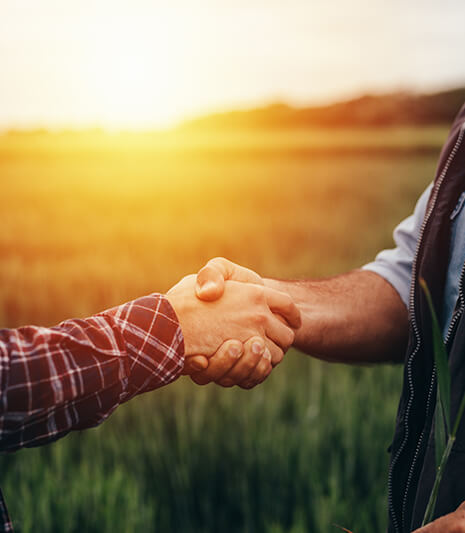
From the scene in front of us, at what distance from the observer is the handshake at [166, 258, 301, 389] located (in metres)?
1.43

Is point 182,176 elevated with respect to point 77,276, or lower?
elevated

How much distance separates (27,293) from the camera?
316cm

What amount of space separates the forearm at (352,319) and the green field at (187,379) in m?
0.52

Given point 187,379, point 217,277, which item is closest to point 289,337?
point 217,277

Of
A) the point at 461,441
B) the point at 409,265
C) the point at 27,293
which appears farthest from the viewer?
the point at 27,293

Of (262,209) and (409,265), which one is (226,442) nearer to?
(409,265)

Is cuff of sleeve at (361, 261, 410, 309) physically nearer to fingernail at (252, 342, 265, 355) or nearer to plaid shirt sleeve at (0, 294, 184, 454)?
fingernail at (252, 342, 265, 355)

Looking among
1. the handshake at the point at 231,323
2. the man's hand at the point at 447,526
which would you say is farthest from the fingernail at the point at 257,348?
the man's hand at the point at 447,526

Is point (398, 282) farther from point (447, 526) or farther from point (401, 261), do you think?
point (447, 526)

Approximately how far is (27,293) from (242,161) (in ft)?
15.4

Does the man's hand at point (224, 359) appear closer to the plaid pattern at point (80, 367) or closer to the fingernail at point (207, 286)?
the fingernail at point (207, 286)

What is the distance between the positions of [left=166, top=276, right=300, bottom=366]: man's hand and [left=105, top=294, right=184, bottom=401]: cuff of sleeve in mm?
131

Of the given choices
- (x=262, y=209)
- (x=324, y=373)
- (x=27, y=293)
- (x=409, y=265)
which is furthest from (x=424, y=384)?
(x=262, y=209)

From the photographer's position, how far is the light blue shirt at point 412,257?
1.13 m
